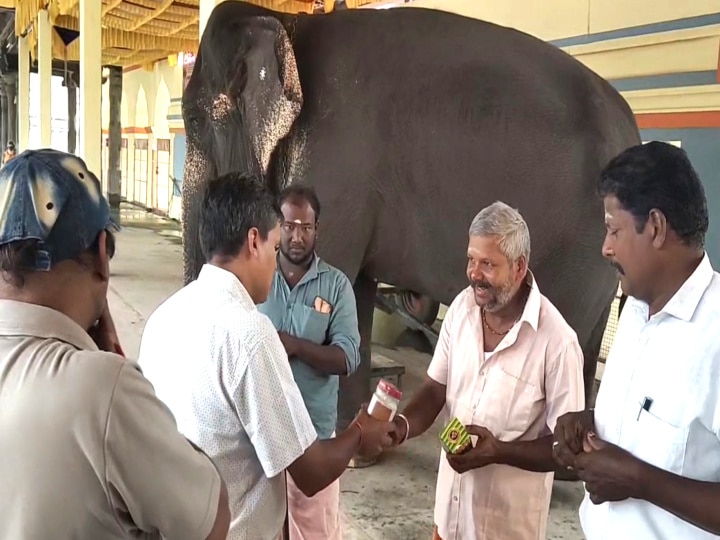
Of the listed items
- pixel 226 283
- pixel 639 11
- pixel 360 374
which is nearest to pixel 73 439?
pixel 226 283

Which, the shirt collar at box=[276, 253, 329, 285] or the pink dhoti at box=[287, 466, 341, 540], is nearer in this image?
the pink dhoti at box=[287, 466, 341, 540]

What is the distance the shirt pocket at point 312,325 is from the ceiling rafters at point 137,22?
21.0 feet

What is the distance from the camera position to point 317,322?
2.87 m

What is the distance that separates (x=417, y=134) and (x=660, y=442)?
2.64 m

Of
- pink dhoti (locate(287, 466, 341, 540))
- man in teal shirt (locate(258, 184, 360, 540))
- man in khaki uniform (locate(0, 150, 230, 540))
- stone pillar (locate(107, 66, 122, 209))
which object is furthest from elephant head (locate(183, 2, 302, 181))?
stone pillar (locate(107, 66, 122, 209))

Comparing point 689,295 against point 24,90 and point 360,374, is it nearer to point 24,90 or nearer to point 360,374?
point 360,374

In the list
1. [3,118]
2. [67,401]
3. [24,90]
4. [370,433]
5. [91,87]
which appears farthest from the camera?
[3,118]

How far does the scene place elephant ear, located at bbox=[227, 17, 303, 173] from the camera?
395 centimetres

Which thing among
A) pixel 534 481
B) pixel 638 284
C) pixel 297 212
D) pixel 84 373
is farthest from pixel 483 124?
pixel 84 373

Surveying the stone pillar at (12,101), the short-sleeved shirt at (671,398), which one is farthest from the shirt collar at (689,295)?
the stone pillar at (12,101)

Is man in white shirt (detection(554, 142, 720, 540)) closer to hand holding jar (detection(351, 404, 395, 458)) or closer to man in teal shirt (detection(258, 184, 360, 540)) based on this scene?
hand holding jar (detection(351, 404, 395, 458))

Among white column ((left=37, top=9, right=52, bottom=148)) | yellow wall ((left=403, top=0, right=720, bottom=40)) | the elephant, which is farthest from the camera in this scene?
white column ((left=37, top=9, right=52, bottom=148))

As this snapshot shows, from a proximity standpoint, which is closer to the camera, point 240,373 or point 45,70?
point 240,373

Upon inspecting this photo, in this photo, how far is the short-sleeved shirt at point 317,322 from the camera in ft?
9.39
